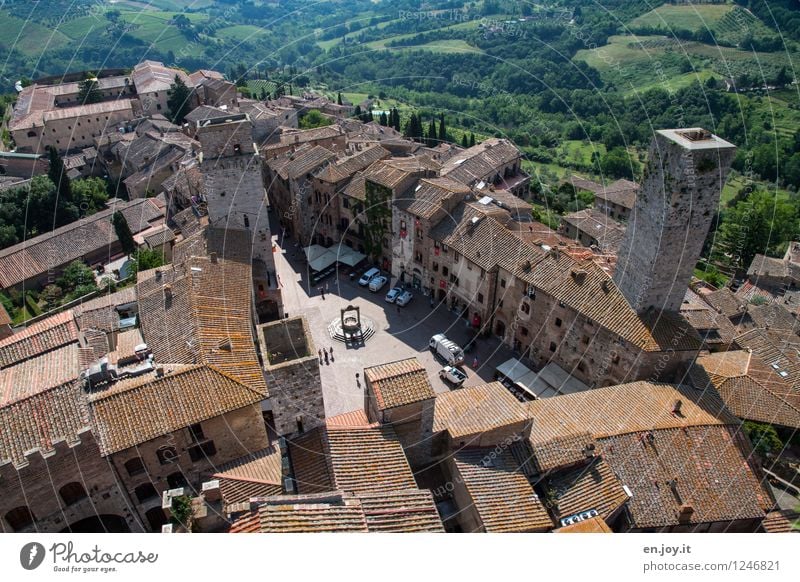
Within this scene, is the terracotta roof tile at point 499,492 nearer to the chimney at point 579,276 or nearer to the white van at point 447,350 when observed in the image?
the white van at point 447,350

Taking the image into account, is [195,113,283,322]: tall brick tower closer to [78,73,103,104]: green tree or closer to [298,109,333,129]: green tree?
[298,109,333,129]: green tree

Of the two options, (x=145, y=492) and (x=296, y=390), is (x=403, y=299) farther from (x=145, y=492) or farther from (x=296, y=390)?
(x=145, y=492)

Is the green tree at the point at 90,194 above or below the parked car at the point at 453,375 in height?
above

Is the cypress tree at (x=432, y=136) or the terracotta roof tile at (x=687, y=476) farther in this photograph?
the cypress tree at (x=432, y=136)

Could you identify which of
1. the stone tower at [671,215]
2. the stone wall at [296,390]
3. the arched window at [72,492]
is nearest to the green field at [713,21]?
the stone tower at [671,215]

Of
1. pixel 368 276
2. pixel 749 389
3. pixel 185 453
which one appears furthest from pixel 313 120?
pixel 749 389

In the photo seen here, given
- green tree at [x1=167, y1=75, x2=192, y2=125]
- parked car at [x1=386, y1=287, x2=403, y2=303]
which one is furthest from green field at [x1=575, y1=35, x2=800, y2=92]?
parked car at [x1=386, y1=287, x2=403, y2=303]
